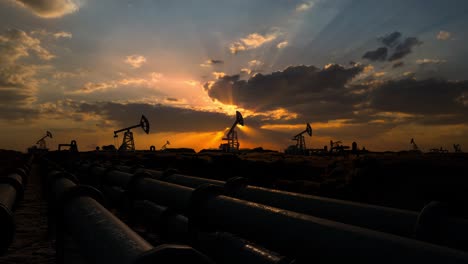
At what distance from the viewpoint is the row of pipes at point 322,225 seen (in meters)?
2.36

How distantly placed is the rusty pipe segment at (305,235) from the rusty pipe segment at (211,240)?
17 cm

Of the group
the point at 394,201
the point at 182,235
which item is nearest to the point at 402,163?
the point at 394,201

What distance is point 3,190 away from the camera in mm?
6793

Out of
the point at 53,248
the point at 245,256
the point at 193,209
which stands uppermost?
the point at 193,209

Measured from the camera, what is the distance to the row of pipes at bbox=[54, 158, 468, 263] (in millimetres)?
2359

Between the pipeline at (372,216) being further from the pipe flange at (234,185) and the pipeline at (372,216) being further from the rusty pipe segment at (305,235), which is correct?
the rusty pipe segment at (305,235)

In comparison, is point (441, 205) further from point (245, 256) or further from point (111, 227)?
point (111, 227)

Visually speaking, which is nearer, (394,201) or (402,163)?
(394,201)

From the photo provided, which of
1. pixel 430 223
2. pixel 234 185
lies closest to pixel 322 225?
pixel 430 223

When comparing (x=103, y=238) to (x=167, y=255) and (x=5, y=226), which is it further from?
(x=5, y=226)

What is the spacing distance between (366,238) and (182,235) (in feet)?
13.4

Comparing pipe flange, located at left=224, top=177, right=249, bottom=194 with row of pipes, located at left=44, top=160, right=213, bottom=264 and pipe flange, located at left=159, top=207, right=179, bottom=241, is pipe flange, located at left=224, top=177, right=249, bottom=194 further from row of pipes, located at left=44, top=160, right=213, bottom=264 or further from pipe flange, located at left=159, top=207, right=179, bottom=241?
row of pipes, located at left=44, top=160, right=213, bottom=264

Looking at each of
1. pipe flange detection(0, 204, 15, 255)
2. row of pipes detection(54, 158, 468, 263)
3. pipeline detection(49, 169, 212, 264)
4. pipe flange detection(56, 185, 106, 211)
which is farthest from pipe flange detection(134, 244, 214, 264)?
pipe flange detection(0, 204, 15, 255)

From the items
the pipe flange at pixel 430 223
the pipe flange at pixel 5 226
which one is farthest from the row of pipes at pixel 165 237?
the pipe flange at pixel 430 223
